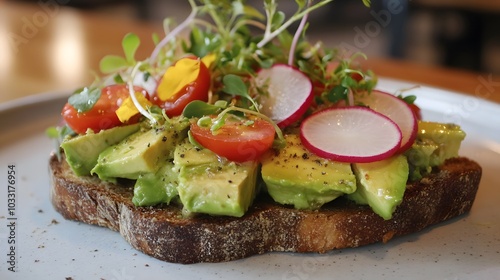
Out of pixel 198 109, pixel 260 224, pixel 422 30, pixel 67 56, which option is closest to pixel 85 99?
pixel 198 109

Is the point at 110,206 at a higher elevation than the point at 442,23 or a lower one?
higher

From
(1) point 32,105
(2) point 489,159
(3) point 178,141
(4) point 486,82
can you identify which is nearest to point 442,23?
(4) point 486,82

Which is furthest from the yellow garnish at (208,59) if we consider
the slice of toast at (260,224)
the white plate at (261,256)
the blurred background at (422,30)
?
the blurred background at (422,30)

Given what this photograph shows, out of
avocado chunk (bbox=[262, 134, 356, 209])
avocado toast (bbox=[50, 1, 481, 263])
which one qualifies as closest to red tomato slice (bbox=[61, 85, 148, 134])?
avocado toast (bbox=[50, 1, 481, 263])

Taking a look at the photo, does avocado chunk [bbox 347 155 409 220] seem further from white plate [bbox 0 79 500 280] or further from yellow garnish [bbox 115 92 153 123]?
yellow garnish [bbox 115 92 153 123]

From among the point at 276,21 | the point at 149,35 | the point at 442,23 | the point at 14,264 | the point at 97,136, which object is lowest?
the point at 442,23

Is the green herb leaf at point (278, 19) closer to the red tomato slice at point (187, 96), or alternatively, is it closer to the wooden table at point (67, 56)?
the red tomato slice at point (187, 96)

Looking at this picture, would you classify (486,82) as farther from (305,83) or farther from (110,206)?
(110,206)
